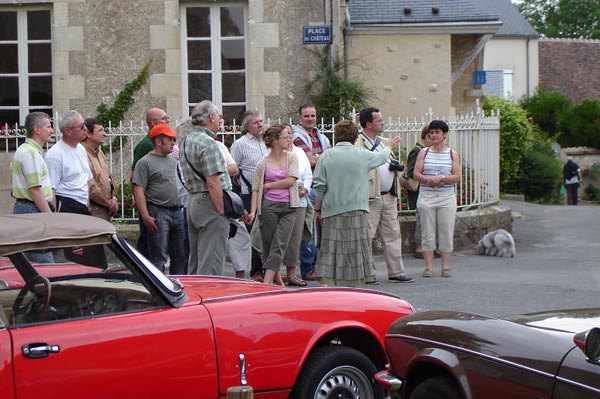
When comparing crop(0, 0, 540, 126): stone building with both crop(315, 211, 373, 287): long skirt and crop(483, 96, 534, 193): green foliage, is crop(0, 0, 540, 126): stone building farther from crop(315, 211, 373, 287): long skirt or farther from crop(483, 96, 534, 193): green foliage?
crop(483, 96, 534, 193): green foliage

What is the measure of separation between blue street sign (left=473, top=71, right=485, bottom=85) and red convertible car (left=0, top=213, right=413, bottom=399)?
46.9 feet

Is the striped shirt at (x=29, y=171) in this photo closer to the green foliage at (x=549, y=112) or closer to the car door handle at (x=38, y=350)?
the car door handle at (x=38, y=350)

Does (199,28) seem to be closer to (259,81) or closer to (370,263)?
(259,81)

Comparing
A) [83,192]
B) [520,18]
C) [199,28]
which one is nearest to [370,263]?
[83,192]

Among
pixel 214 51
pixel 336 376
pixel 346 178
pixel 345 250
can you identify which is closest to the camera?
pixel 336 376

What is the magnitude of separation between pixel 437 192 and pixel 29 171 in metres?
4.83

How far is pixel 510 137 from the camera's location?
23875mm

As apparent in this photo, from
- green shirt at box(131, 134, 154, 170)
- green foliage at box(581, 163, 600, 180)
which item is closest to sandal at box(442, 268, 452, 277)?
green shirt at box(131, 134, 154, 170)

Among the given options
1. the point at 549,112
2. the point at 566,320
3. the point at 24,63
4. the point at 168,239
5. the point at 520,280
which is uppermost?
the point at 549,112

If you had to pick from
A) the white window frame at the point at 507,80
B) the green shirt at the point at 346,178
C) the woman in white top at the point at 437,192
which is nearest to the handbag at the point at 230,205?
the green shirt at the point at 346,178

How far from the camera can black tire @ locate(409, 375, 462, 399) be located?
16.3ft

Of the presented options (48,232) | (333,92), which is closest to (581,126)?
(333,92)

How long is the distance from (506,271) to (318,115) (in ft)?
12.2

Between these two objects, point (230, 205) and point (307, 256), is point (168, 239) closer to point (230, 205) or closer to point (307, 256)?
point (230, 205)
